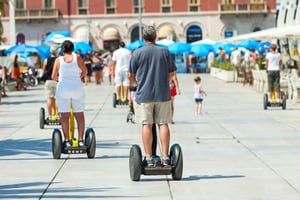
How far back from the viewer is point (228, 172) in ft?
40.6

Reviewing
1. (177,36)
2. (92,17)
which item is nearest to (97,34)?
(92,17)

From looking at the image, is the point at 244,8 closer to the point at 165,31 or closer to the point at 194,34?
the point at 194,34

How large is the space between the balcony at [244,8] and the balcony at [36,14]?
1531 cm

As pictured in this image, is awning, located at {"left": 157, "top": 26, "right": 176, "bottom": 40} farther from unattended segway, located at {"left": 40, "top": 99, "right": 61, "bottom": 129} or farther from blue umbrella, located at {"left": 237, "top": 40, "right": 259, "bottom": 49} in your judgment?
unattended segway, located at {"left": 40, "top": 99, "right": 61, "bottom": 129}

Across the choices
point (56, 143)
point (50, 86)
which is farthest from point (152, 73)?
point (50, 86)

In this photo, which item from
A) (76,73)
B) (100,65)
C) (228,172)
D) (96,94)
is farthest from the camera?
(100,65)

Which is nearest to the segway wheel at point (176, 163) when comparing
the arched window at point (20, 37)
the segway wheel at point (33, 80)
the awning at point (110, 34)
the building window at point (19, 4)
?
the segway wheel at point (33, 80)

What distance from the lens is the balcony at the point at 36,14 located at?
86.0 metres

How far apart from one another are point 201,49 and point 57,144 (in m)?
48.8

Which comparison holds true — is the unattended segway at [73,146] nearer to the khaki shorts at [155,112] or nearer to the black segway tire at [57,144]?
the black segway tire at [57,144]

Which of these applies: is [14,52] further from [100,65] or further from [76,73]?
[76,73]

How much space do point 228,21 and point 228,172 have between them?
2901 inches

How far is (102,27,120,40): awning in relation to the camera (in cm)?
8556

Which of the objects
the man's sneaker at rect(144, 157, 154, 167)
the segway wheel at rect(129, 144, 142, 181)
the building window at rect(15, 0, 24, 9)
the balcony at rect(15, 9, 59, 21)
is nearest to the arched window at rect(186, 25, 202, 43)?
the balcony at rect(15, 9, 59, 21)
